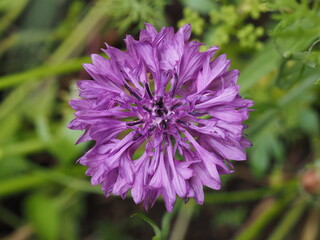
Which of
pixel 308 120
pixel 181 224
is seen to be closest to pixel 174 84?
pixel 308 120

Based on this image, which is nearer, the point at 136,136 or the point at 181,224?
the point at 136,136

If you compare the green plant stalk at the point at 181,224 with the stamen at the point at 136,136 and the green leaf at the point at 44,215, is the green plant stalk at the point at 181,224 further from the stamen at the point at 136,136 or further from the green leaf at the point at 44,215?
the stamen at the point at 136,136

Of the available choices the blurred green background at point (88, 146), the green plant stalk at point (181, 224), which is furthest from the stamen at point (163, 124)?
the green plant stalk at point (181, 224)

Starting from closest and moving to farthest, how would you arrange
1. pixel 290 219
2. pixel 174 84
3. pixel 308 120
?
pixel 174 84 < pixel 308 120 < pixel 290 219

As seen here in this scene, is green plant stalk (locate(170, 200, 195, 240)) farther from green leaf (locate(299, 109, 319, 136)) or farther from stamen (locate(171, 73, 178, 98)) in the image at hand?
stamen (locate(171, 73, 178, 98))

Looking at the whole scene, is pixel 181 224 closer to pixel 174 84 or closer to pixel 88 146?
pixel 88 146

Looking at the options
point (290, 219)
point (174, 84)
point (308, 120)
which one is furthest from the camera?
point (290, 219)

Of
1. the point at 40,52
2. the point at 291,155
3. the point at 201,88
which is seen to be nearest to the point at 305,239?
the point at 291,155

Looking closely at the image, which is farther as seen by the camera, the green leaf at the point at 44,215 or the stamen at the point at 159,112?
the green leaf at the point at 44,215
